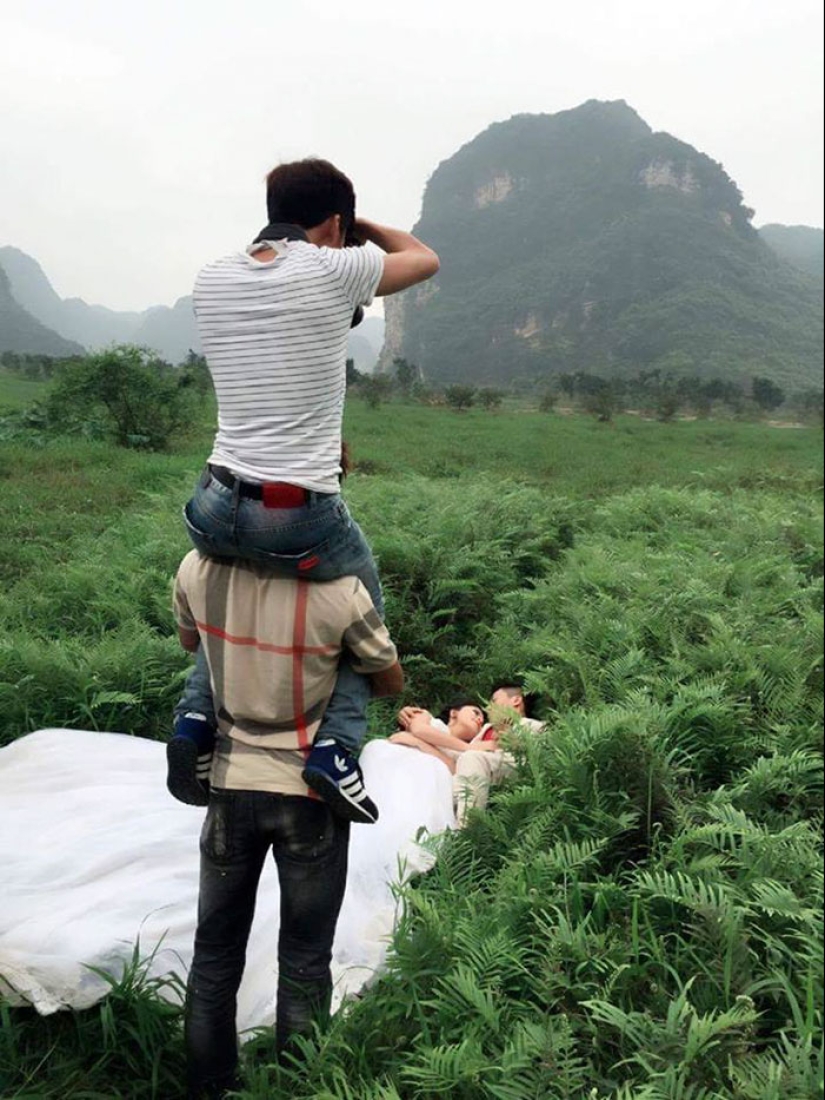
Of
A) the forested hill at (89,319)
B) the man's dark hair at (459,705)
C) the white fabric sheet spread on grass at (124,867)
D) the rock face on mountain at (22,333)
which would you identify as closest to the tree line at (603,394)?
the forested hill at (89,319)

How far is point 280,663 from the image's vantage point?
4.89 feet

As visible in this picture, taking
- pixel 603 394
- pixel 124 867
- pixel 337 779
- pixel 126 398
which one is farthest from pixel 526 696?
pixel 603 394

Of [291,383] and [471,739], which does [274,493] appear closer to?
[291,383]

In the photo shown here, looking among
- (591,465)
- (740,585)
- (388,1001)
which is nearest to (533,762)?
(388,1001)

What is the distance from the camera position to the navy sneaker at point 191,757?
5.15 feet

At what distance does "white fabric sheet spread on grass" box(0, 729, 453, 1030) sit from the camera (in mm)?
1872

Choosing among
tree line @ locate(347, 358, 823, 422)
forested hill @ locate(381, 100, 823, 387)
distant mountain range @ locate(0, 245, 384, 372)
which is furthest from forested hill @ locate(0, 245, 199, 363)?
forested hill @ locate(381, 100, 823, 387)

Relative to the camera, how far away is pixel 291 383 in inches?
54.7

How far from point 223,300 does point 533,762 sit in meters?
1.83

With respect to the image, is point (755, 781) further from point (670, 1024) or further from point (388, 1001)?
point (388, 1001)

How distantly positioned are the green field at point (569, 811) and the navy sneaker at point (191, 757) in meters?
0.64

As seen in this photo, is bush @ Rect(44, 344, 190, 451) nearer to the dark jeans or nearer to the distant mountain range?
the distant mountain range

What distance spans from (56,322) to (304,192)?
7133 mm

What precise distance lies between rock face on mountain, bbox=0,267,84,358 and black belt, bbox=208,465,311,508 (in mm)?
4380
